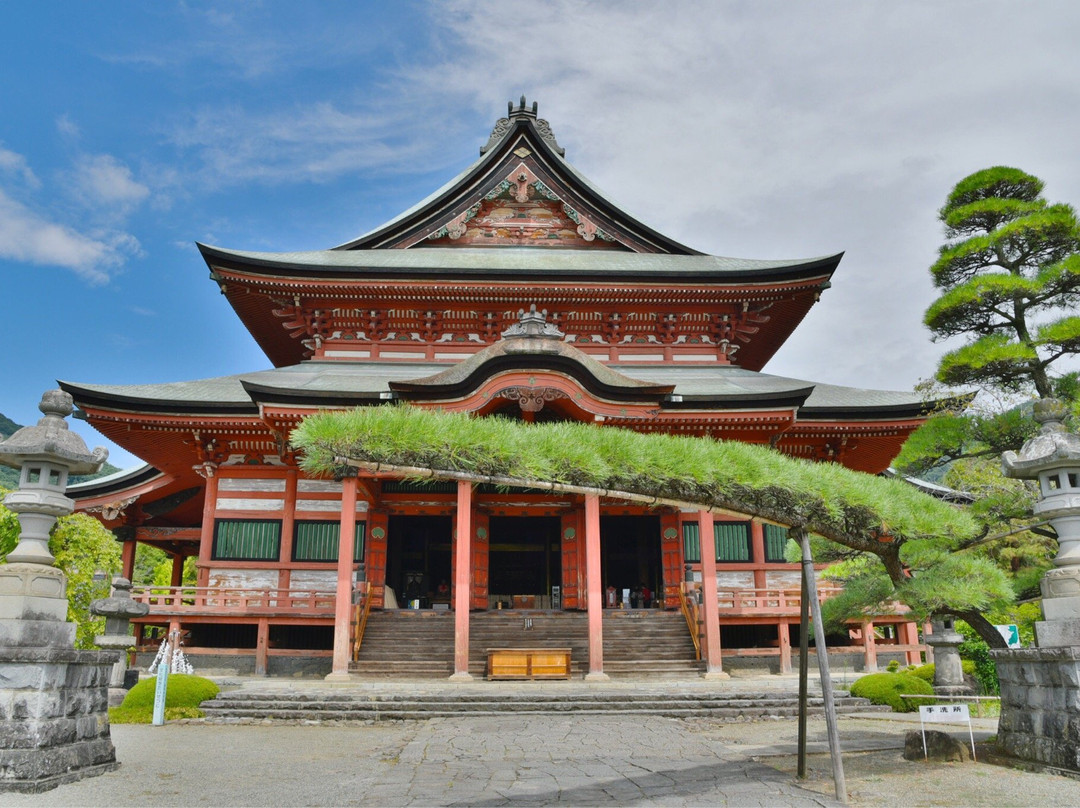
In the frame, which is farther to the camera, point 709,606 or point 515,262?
point 515,262

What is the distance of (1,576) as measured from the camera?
7.23 metres

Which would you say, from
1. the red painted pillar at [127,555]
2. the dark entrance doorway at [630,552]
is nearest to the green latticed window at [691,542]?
the dark entrance doorway at [630,552]

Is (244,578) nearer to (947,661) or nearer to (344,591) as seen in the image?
(344,591)

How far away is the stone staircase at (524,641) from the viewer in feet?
51.7

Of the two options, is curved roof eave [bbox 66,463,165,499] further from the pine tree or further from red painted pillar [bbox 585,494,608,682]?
the pine tree

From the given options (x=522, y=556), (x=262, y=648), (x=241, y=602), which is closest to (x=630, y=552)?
(x=522, y=556)

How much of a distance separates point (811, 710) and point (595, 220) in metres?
16.3

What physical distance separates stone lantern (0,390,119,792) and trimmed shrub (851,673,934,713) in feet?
37.8

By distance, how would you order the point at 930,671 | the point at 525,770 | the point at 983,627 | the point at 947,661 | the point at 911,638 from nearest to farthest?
1. the point at 525,770
2. the point at 983,627
3. the point at 947,661
4. the point at 930,671
5. the point at 911,638

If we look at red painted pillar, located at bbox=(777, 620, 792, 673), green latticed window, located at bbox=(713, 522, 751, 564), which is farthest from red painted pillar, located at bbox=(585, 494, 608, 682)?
green latticed window, located at bbox=(713, 522, 751, 564)

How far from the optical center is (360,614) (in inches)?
664

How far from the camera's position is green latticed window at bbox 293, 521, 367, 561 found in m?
18.7

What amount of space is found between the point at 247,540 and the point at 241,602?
2.03 meters

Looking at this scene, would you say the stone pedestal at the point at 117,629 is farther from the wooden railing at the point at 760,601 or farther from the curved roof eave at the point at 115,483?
the wooden railing at the point at 760,601
